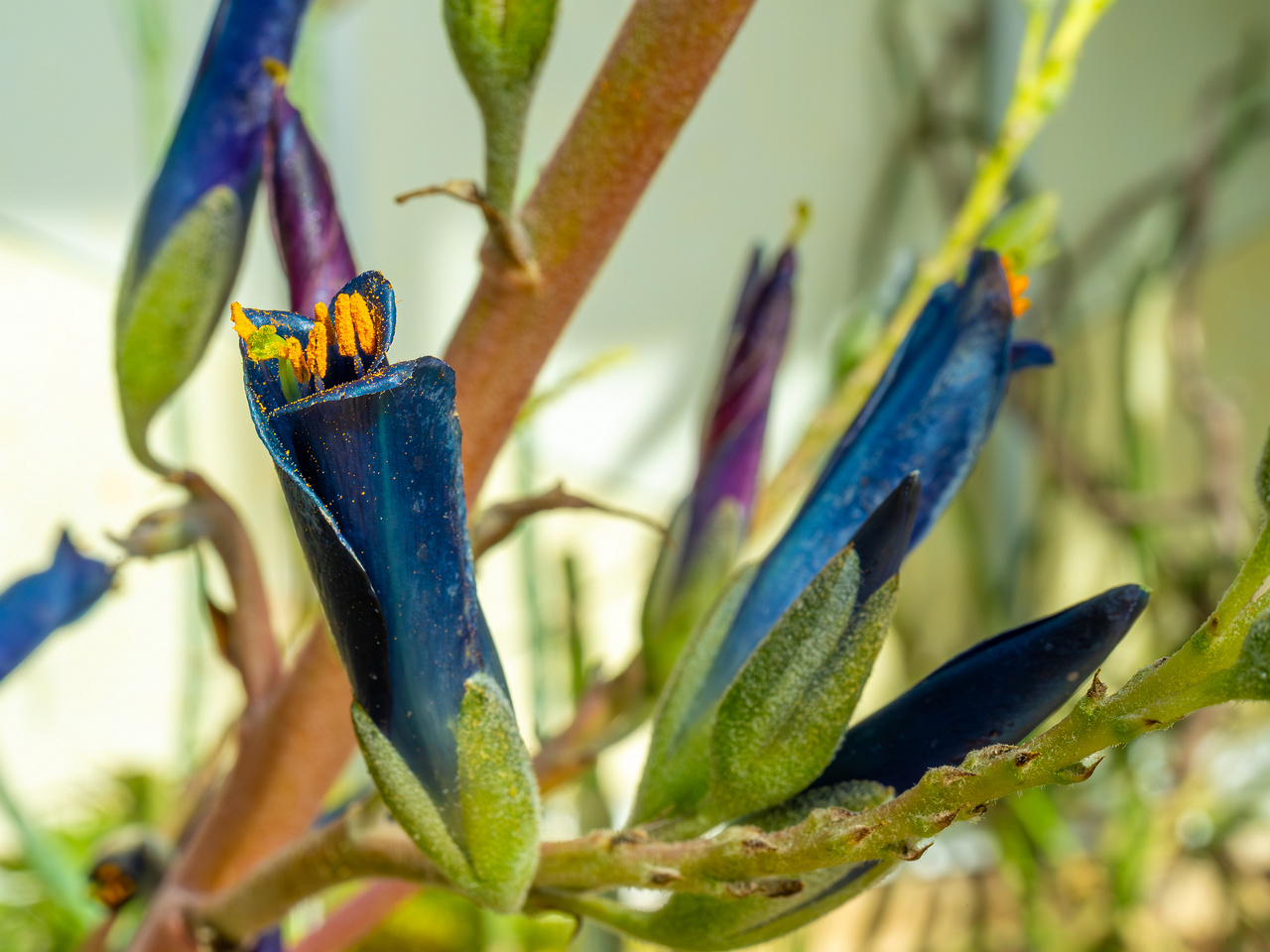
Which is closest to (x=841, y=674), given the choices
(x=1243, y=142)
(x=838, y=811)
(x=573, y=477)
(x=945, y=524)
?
(x=838, y=811)

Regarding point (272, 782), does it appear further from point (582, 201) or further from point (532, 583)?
point (532, 583)

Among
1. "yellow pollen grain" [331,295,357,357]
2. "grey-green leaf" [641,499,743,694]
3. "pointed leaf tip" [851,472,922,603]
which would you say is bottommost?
"grey-green leaf" [641,499,743,694]

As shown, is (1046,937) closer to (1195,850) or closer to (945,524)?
(1195,850)

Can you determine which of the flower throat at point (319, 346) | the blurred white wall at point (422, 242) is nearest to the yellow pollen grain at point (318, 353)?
the flower throat at point (319, 346)

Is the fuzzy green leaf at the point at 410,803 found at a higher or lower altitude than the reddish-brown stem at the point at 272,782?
higher

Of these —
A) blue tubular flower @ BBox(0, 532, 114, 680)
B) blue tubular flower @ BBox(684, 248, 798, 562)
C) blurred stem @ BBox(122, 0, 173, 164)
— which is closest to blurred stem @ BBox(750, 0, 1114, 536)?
blue tubular flower @ BBox(684, 248, 798, 562)

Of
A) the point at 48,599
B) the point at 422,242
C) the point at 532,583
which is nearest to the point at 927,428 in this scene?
the point at 48,599

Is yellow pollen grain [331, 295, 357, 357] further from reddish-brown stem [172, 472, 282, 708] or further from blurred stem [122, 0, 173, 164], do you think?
blurred stem [122, 0, 173, 164]

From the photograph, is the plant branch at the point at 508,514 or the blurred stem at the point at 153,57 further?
the blurred stem at the point at 153,57

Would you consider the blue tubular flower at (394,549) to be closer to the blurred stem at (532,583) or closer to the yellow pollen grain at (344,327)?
the yellow pollen grain at (344,327)
